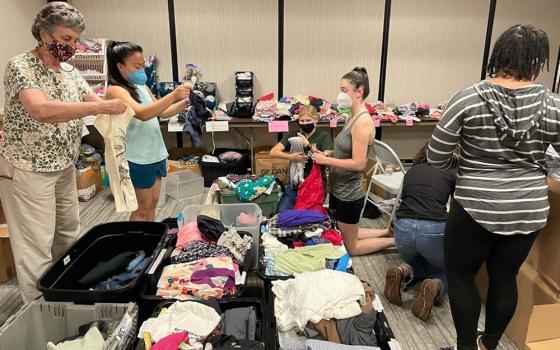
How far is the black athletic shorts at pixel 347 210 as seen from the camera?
8.30ft

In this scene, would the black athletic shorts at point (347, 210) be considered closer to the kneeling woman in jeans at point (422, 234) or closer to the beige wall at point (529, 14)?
the kneeling woman in jeans at point (422, 234)

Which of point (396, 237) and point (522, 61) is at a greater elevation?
point (522, 61)

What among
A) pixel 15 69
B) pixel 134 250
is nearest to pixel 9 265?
pixel 134 250

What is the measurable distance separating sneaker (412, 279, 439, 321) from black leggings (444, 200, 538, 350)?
0.42 m

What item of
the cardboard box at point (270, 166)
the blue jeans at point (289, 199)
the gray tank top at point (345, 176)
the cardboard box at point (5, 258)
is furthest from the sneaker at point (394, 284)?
the cardboard box at point (5, 258)

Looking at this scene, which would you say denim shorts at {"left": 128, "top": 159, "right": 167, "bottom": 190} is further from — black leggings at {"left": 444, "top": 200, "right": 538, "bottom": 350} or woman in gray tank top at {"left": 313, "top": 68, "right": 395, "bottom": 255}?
black leggings at {"left": 444, "top": 200, "right": 538, "bottom": 350}

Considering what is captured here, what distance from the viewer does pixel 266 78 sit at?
4.54 metres

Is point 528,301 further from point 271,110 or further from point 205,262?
point 271,110

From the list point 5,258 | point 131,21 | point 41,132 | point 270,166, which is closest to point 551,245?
point 41,132

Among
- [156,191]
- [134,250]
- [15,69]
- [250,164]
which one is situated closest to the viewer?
[15,69]

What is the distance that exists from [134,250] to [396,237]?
1.50m

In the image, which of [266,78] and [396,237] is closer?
[396,237]

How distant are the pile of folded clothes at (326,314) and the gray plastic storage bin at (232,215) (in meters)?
0.64

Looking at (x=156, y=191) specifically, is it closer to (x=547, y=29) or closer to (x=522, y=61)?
(x=522, y=61)
